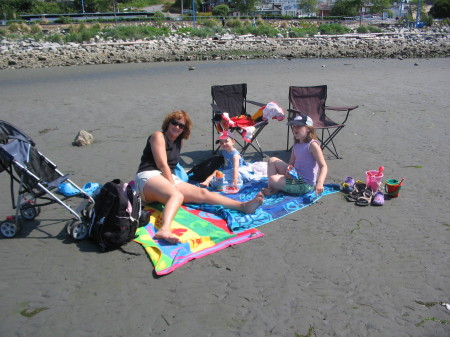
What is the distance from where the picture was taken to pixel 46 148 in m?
6.23

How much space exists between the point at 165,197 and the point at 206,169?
1157 millimetres

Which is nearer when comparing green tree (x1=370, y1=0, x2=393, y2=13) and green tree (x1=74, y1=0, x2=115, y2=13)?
green tree (x1=74, y1=0, x2=115, y2=13)

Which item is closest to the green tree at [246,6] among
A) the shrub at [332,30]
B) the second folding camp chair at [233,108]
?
the shrub at [332,30]

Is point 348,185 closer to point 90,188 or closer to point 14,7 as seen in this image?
point 90,188

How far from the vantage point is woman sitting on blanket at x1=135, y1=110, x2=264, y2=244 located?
389 centimetres

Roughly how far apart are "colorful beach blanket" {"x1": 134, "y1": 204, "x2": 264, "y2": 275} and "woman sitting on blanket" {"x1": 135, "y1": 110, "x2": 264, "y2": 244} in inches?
6.6

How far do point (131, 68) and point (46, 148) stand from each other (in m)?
10.4

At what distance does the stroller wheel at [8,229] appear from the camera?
3.67 metres

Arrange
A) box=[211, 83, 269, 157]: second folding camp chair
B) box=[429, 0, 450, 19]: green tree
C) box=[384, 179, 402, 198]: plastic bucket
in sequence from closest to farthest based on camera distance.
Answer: box=[384, 179, 402, 198]: plastic bucket → box=[211, 83, 269, 157]: second folding camp chair → box=[429, 0, 450, 19]: green tree

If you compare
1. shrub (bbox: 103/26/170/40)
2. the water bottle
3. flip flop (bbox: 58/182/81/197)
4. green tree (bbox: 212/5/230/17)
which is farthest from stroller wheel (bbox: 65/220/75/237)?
green tree (bbox: 212/5/230/17)

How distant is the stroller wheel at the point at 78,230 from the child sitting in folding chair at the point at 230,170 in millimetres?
1504

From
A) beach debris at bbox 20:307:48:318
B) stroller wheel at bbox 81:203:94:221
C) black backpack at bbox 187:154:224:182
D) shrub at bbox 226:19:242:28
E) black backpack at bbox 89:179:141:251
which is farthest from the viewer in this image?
shrub at bbox 226:19:242:28

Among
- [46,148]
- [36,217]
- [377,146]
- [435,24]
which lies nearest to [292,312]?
[36,217]

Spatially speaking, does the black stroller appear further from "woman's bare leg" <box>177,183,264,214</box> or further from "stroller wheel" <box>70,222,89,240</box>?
"woman's bare leg" <box>177,183,264,214</box>
